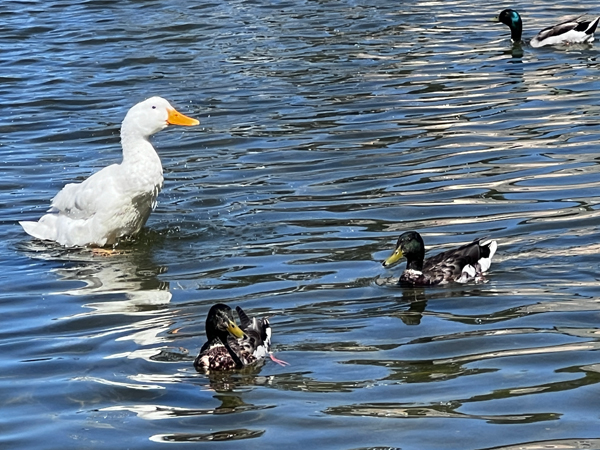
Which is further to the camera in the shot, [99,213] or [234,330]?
[99,213]

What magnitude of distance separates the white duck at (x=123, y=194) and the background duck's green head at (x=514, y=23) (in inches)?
390

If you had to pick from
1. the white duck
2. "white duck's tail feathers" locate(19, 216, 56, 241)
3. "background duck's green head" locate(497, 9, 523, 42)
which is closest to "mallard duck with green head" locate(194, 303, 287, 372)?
the white duck

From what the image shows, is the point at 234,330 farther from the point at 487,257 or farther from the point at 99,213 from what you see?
the point at 99,213

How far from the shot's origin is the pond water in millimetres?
6785

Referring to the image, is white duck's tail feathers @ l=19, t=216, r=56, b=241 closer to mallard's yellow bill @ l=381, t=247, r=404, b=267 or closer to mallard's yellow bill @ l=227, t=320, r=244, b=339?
mallard's yellow bill @ l=381, t=247, r=404, b=267

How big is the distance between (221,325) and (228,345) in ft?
0.42

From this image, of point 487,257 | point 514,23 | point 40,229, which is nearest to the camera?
point 487,257

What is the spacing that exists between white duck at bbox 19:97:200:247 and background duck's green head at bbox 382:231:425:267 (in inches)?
98.8

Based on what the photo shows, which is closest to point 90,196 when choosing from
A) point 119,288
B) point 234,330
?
point 119,288

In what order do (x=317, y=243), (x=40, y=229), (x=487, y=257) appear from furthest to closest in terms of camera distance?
(x=40, y=229)
(x=317, y=243)
(x=487, y=257)

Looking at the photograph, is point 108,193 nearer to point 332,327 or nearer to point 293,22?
point 332,327

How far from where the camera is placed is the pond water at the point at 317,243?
679 cm

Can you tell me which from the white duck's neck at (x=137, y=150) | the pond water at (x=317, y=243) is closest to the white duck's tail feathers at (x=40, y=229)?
the pond water at (x=317, y=243)

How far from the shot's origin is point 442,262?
935 centimetres
